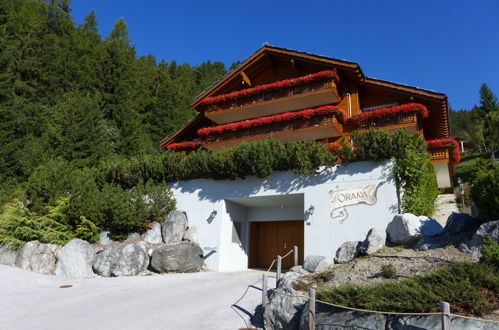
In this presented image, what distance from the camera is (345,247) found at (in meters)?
11.6

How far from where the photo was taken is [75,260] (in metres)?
15.0

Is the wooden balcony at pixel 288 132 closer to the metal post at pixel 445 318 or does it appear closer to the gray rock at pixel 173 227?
the gray rock at pixel 173 227

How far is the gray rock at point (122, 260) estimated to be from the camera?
1491cm

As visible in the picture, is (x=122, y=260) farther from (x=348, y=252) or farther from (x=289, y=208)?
(x=348, y=252)

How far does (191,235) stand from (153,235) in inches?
71.7

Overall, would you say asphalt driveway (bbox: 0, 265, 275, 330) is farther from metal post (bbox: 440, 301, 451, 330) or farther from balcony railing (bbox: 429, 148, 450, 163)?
balcony railing (bbox: 429, 148, 450, 163)

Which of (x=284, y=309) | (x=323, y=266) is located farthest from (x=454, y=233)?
(x=284, y=309)

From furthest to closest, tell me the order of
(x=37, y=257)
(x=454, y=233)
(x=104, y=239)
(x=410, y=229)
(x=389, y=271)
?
1. (x=104, y=239)
2. (x=37, y=257)
3. (x=410, y=229)
4. (x=454, y=233)
5. (x=389, y=271)

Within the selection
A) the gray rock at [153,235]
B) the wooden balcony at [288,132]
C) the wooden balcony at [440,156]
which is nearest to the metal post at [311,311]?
the gray rock at [153,235]

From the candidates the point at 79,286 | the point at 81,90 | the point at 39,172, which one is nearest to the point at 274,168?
the point at 79,286

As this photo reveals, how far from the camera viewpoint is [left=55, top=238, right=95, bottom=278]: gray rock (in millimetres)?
14891

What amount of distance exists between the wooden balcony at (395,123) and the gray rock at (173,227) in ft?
32.2

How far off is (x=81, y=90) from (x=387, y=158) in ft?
95.9

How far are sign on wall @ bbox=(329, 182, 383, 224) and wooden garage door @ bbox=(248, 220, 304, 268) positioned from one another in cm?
413
